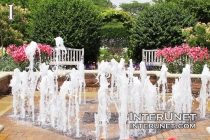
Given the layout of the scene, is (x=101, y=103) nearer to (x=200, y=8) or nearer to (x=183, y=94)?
(x=183, y=94)

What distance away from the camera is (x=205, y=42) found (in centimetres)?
1108

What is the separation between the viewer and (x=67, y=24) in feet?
41.1

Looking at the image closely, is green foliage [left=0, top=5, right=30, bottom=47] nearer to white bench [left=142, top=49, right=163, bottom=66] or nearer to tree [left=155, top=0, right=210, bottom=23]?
white bench [left=142, top=49, right=163, bottom=66]

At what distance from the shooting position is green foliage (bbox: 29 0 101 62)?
12430 mm

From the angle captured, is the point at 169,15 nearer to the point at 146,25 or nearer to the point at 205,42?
the point at 146,25

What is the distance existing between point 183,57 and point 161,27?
288 cm

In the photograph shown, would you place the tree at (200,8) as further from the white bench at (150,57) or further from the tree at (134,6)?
the tree at (134,6)

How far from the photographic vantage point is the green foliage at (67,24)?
12430 mm

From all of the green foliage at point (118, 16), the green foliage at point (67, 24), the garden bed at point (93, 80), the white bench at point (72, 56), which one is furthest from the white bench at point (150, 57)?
the green foliage at point (118, 16)

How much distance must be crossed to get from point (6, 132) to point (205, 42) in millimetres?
7711

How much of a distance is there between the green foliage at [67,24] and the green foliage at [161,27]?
5.56 feet

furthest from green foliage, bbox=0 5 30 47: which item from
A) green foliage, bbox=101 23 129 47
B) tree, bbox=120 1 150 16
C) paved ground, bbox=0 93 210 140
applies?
tree, bbox=120 1 150 16

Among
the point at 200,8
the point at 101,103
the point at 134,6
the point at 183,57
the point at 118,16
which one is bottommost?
the point at 101,103

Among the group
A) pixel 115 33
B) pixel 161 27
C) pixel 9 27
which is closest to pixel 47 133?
pixel 161 27
